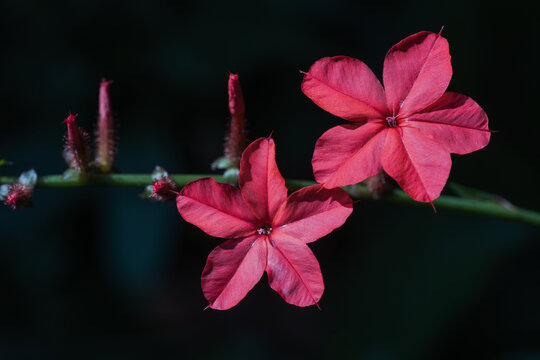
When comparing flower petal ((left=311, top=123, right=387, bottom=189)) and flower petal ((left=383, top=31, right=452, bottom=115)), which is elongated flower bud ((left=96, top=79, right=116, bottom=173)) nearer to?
flower petal ((left=311, top=123, right=387, bottom=189))

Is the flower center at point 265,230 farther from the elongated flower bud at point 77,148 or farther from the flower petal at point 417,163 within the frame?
the elongated flower bud at point 77,148

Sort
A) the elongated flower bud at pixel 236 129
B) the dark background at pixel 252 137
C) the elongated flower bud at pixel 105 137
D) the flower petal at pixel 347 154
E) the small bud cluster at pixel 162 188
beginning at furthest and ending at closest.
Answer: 1. the dark background at pixel 252 137
2. the elongated flower bud at pixel 105 137
3. the elongated flower bud at pixel 236 129
4. the small bud cluster at pixel 162 188
5. the flower petal at pixel 347 154

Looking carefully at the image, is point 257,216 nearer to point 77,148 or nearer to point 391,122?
point 391,122

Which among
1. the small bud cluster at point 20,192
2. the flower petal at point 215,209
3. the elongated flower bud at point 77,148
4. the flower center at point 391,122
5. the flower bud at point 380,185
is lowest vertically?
the flower petal at point 215,209

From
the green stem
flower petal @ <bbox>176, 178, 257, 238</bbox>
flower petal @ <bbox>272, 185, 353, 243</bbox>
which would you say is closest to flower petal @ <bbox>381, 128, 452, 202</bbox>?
flower petal @ <bbox>272, 185, 353, 243</bbox>

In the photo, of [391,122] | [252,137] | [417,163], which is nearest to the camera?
[417,163]

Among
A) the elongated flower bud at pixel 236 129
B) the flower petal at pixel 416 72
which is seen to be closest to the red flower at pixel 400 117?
the flower petal at pixel 416 72

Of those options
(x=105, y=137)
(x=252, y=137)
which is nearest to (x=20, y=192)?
(x=105, y=137)
